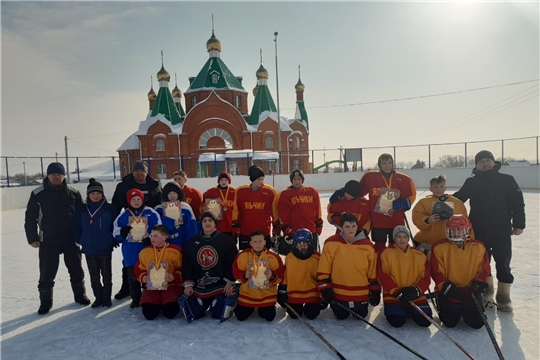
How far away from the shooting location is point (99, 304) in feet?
14.0

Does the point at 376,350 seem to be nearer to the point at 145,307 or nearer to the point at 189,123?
the point at 145,307

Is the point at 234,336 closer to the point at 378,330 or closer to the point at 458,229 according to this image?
the point at 378,330

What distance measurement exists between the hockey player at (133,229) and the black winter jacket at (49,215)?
0.67m

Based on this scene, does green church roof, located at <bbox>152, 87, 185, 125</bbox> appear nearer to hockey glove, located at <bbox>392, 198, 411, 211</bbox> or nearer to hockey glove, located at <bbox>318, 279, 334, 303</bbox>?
hockey glove, located at <bbox>392, 198, 411, 211</bbox>

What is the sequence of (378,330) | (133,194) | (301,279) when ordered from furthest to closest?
(133,194)
(301,279)
(378,330)

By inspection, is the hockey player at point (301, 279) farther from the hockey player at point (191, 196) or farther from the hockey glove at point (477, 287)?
the hockey player at point (191, 196)

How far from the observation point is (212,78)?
30047 mm

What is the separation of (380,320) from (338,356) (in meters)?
0.90

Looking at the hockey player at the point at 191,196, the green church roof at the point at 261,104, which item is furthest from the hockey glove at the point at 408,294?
the green church roof at the point at 261,104

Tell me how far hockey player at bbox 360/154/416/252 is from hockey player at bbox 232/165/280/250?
1272 millimetres

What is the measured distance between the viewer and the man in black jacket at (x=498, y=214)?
391 centimetres

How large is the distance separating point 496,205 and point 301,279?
7.77 ft

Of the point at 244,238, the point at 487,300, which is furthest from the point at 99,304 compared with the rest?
the point at 487,300

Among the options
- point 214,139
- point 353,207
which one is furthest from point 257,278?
point 214,139
